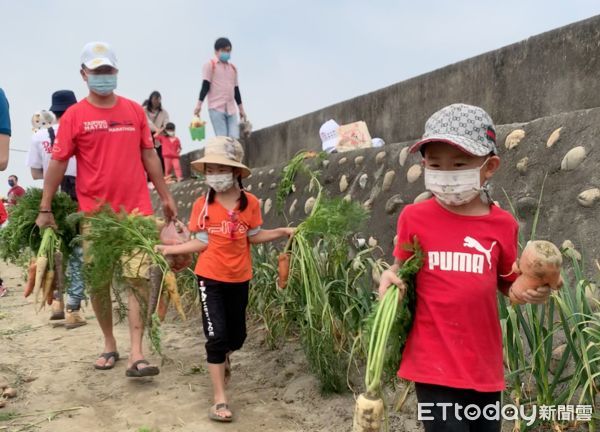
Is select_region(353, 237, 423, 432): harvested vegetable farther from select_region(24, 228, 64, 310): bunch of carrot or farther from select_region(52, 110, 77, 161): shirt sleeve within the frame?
select_region(52, 110, 77, 161): shirt sleeve

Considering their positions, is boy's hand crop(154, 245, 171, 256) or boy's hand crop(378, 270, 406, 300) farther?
boy's hand crop(154, 245, 171, 256)

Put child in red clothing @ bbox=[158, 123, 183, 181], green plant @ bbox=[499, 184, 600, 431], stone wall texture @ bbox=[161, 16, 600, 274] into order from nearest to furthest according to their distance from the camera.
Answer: green plant @ bbox=[499, 184, 600, 431], stone wall texture @ bbox=[161, 16, 600, 274], child in red clothing @ bbox=[158, 123, 183, 181]

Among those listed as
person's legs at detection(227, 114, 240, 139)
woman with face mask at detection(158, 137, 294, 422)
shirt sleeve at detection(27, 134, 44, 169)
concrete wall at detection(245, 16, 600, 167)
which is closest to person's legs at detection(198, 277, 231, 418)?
woman with face mask at detection(158, 137, 294, 422)

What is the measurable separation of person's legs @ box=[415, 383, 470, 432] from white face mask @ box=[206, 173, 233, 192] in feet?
5.53

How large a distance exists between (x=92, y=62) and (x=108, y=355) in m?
1.83

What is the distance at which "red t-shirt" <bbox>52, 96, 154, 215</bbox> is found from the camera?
364 centimetres

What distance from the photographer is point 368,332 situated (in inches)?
80.4

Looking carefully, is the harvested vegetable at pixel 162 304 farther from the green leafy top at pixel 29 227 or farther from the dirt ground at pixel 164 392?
the green leafy top at pixel 29 227

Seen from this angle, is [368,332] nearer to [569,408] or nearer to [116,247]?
[569,408]

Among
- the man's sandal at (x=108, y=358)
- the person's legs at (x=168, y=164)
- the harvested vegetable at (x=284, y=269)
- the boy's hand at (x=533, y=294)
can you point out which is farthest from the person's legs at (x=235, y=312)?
the person's legs at (x=168, y=164)

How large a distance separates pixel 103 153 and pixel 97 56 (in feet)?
1.88

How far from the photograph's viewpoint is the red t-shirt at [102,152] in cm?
364

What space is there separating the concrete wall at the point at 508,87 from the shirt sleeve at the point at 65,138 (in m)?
2.90

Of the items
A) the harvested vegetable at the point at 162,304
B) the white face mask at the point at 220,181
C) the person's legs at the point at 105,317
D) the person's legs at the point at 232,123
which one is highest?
the person's legs at the point at 232,123
